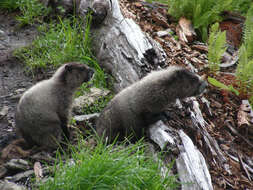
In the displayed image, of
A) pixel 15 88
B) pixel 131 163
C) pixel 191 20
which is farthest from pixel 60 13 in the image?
pixel 131 163

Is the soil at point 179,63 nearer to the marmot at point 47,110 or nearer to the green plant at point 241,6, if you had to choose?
the marmot at point 47,110

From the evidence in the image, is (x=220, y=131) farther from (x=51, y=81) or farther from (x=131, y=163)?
(x=51, y=81)

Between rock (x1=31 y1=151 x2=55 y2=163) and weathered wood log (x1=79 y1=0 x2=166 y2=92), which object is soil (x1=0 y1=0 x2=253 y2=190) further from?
rock (x1=31 y1=151 x2=55 y2=163)

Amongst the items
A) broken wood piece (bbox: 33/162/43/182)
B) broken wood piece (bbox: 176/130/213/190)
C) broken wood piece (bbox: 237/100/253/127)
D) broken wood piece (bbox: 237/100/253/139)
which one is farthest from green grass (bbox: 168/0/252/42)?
broken wood piece (bbox: 33/162/43/182)

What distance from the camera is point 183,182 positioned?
394 cm

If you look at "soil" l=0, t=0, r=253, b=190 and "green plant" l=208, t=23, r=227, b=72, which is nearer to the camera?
"soil" l=0, t=0, r=253, b=190

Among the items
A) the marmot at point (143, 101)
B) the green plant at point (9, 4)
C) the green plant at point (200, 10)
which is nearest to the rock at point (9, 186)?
the marmot at point (143, 101)

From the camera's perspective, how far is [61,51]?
7.26m

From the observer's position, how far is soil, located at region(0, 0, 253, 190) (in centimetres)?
492

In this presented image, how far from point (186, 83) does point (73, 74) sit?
2223mm

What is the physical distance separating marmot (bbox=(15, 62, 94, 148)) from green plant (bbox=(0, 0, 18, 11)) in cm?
498

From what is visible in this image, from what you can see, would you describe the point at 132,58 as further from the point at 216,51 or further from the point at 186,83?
the point at 216,51

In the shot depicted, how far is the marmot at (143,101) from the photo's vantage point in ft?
17.0

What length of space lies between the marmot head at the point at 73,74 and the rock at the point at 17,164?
1.74 metres
